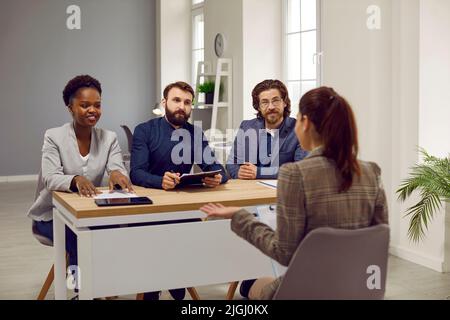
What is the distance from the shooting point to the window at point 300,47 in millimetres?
5666

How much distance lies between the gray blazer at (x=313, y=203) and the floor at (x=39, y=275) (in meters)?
1.88

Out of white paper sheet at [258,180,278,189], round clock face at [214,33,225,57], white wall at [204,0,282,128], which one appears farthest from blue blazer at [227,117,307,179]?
round clock face at [214,33,225,57]

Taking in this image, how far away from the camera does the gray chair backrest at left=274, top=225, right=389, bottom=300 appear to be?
177cm

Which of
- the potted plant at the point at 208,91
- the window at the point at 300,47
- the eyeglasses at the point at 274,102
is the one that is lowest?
the eyeglasses at the point at 274,102

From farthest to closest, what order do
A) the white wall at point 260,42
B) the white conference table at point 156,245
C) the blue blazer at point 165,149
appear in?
the white wall at point 260,42 < the blue blazer at point 165,149 < the white conference table at point 156,245

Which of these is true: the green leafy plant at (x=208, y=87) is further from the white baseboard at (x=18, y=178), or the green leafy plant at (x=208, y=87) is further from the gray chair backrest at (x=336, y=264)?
the gray chair backrest at (x=336, y=264)

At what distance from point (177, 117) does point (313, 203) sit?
1685 millimetres

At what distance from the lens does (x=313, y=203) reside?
1844mm

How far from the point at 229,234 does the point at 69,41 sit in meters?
6.57

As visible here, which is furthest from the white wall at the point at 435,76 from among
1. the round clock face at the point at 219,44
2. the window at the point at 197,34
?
the window at the point at 197,34

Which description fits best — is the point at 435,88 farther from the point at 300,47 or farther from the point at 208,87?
the point at 208,87
